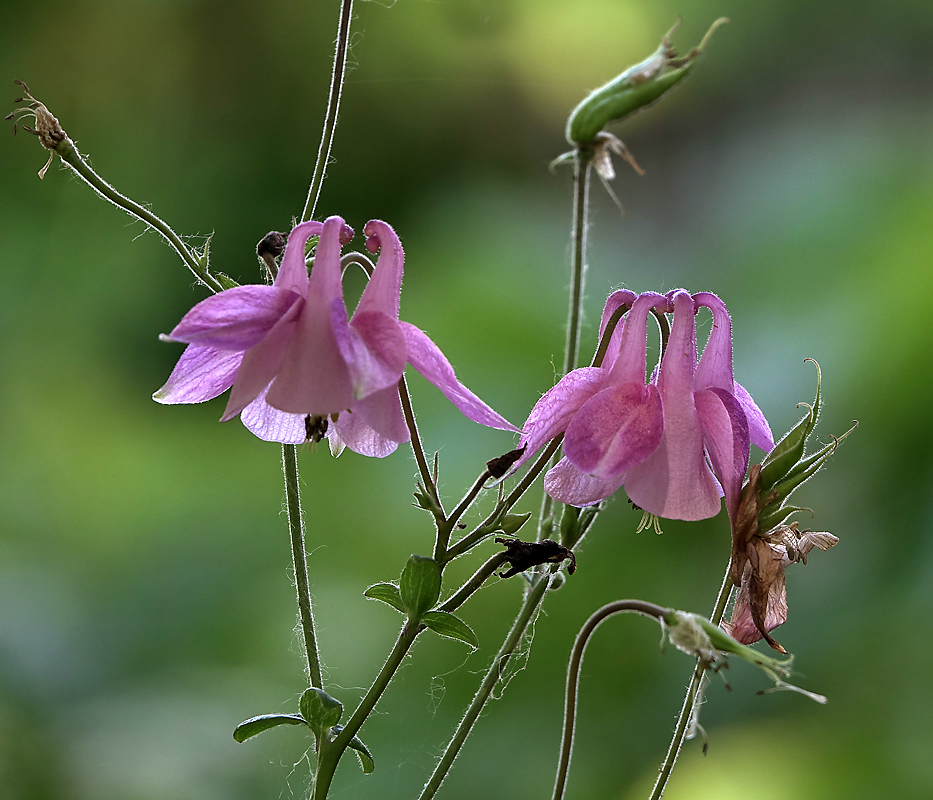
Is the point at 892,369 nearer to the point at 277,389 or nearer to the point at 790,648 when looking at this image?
the point at 790,648

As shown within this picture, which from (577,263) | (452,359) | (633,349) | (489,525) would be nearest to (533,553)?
(489,525)

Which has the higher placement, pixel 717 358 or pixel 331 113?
pixel 331 113

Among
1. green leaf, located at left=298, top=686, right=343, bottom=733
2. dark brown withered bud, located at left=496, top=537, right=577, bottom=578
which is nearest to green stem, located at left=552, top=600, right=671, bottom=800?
dark brown withered bud, located at left=496, top=537, right=577, bottom=578

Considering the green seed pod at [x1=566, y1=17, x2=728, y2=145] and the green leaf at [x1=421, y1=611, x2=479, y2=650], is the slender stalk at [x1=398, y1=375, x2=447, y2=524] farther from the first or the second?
the green seed pod at [x1=566, y1=17, x2=728, y2=145]

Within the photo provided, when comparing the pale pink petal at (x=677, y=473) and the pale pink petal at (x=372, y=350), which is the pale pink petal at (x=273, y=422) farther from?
the pale pink petal at (x=677, y=473)

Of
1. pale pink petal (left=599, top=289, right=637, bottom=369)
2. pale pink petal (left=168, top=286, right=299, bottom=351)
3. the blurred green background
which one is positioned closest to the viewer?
pale pink petal (left=168, top=286, right=299, bottom=351)

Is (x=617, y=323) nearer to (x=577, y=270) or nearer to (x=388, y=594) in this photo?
(x=577, y=270)

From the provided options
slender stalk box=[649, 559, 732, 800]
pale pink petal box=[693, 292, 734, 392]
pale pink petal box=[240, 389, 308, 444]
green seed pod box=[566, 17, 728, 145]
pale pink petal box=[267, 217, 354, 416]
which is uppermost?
green seed pod box=[566, 17, 728, 145]
